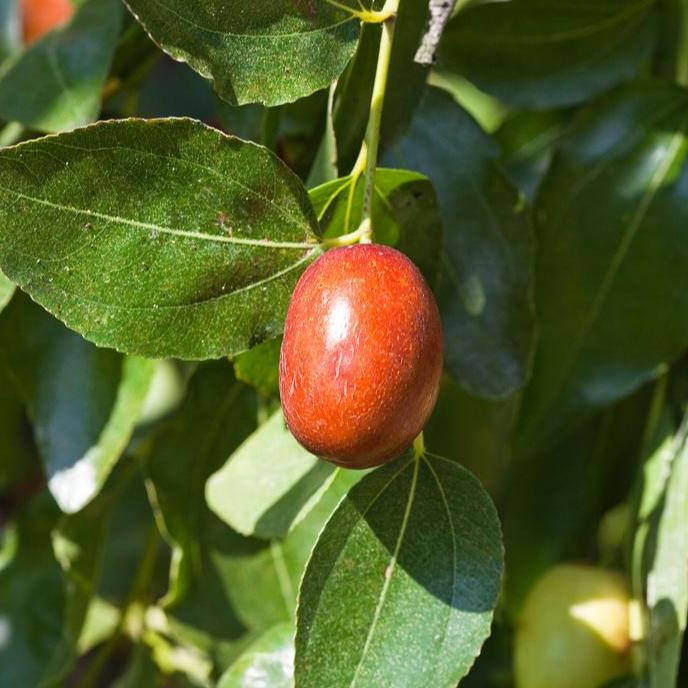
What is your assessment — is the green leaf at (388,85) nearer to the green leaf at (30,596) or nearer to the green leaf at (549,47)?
the green leaf at (549,47)

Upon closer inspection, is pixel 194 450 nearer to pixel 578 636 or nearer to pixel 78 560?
pixel 78 560

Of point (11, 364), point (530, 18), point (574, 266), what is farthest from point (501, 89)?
point (11, 364)

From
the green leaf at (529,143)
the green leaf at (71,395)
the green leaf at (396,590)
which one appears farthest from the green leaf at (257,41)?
the green leaf at (529,143)

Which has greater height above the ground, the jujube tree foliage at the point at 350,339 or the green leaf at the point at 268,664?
the jujube tree foliage at the point at 350,339

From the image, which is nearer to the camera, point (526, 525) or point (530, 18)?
point (530, 18)

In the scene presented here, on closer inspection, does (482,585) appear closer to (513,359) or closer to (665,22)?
(513,359)

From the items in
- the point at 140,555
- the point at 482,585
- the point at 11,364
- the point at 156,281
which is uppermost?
the point at 156,281
